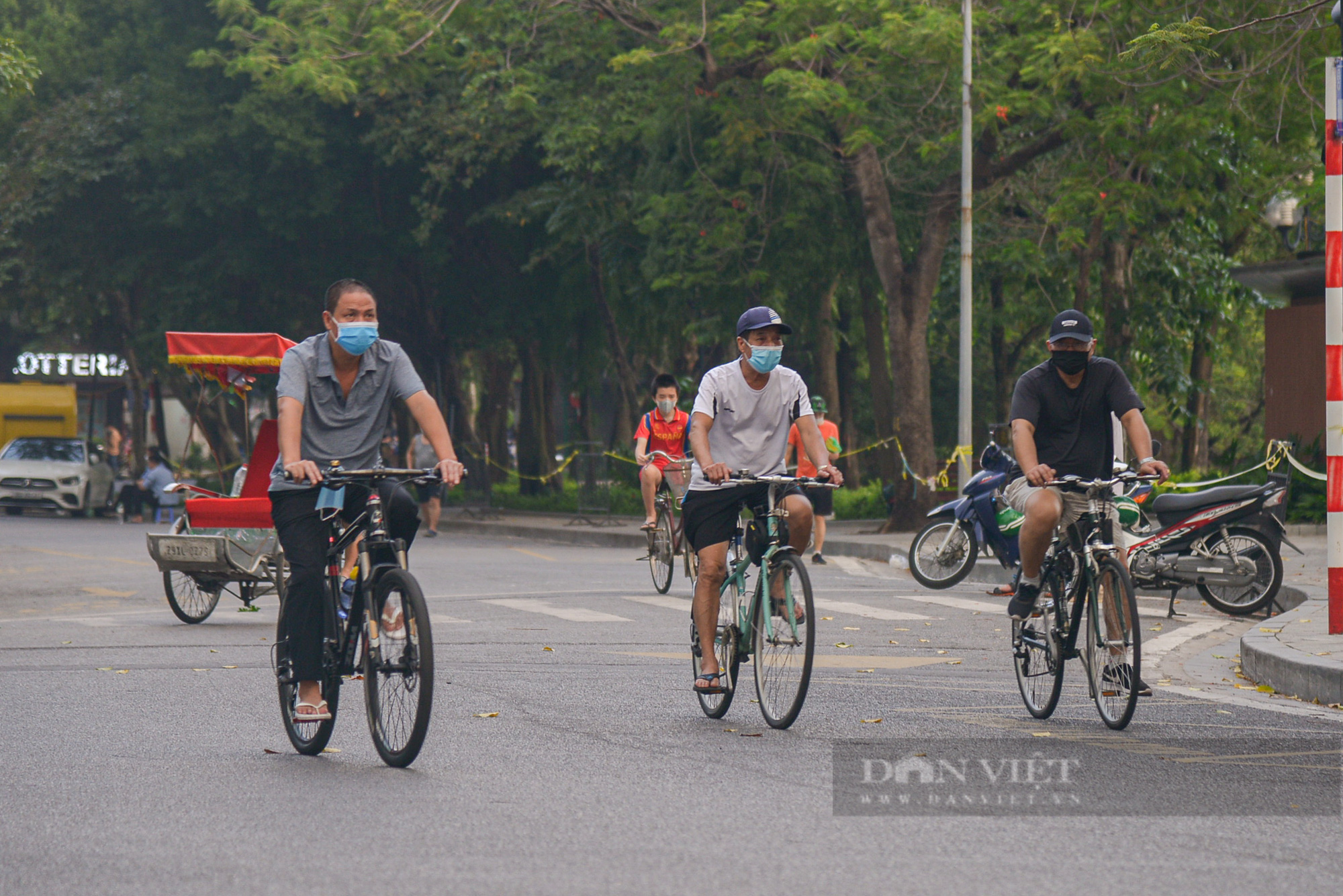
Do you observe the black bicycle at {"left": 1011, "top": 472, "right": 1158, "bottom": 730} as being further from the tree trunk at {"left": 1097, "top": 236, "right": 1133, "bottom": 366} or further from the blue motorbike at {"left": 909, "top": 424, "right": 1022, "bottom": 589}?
the tree trunk at {"left": 1097, "top": 236, "right": 1133, "bottom": 366}

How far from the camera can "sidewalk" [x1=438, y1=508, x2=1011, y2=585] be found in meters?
19.0

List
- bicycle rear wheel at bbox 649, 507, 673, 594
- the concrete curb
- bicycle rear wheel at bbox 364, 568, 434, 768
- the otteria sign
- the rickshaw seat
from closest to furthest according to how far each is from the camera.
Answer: bicycle rear wheel at bbox 364, 568, 434, 768 < the concrete curb < the rickshaw seat < bicycle rear wheel at bbox 649, 507, 673, 594 < the otteria sign

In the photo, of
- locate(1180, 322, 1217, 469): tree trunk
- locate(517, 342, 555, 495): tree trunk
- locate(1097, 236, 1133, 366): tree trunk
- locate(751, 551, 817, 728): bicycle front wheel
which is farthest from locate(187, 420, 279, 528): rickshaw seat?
locate(517, 342, 555, 495): tree trunk

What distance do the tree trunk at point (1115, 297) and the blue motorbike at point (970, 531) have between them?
1275cm

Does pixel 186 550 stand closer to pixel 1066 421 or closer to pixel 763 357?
pixel 763 357

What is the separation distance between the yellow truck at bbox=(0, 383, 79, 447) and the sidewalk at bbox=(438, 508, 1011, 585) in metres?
12.7

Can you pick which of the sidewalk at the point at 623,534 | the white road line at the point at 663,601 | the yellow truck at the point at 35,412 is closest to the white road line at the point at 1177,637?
the white road line at the point at 663,601

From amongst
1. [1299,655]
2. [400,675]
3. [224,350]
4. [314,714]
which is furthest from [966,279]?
[400,675]

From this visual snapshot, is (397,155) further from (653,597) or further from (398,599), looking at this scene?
(398,599)

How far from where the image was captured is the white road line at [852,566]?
17.7m

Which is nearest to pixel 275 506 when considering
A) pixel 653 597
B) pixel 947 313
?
pixel 653 597

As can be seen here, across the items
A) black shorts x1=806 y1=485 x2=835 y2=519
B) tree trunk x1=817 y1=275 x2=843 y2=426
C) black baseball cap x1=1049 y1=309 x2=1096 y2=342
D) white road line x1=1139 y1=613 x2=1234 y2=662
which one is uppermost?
tree trunk x1=817 y1=275 x2=843 y2=426

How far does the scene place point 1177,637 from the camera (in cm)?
1163

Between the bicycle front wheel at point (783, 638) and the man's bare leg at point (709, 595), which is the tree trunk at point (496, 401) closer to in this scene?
the man's bare leg at point (709, 595)
